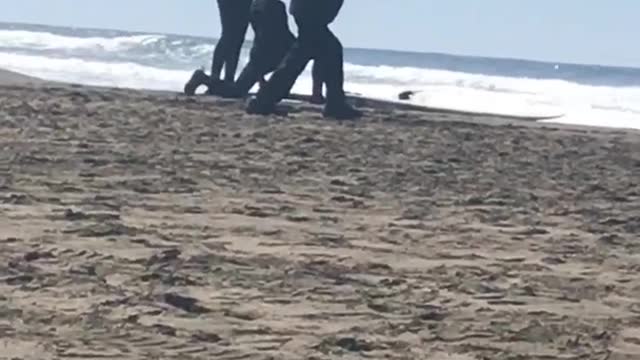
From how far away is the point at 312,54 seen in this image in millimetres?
11172

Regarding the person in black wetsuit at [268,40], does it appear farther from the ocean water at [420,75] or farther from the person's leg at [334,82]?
the ocean water at [420,75]

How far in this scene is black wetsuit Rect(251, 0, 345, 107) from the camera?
428 inches

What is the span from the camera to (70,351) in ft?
11.6

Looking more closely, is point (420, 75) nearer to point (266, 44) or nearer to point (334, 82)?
point (266, 44)

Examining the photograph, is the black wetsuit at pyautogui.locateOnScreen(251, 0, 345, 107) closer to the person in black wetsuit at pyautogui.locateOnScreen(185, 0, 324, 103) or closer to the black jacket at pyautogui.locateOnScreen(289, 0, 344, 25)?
the black jacket at pyautogui.locateOnScreen(289, 0, 344, 25)

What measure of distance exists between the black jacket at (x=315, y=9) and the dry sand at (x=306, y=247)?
1.86 m

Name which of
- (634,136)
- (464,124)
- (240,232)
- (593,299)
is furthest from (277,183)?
(634,136)

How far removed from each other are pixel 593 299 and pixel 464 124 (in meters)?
7.14

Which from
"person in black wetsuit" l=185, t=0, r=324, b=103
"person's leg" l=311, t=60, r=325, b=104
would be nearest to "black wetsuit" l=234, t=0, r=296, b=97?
"person in black wetsuit" l=185, t=0, r=324, b=103

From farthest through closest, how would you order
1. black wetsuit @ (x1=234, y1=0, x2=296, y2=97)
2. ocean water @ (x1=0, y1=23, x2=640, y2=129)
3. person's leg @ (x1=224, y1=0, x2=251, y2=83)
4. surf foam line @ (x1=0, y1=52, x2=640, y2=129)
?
ocean water @ (x1=0, y1=23, x2=640, y2=129) → surf foam line @ (x1=0, y1=52, x2=640, y2=129) → person's leg @ (x1=224, y1=0, x2=251, y2=83) → black wetsuit @ (x1=234, y1=0, x2=296, y2=97)

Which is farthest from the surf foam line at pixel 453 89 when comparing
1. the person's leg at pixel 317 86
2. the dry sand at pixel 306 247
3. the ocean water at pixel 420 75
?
the dry sand at pixel 306 247

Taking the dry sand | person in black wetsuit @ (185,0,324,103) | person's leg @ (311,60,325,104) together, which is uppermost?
person in black wetsuit @ (185,0,324,103)

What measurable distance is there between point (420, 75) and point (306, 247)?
36894 millimetres

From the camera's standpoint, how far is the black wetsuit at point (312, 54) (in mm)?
10859
